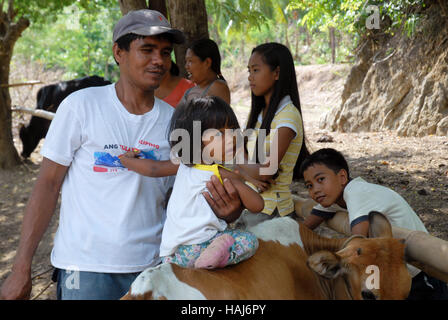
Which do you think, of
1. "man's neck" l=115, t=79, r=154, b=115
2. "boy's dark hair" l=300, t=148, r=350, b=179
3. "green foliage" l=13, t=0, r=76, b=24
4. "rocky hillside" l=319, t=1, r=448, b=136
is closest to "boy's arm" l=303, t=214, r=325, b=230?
"boy's dark hair" l=300, t=148, r=350, b=179

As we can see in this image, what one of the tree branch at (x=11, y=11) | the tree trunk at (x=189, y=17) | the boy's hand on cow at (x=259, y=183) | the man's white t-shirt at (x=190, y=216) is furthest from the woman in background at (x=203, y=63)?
the tree branch at (x=11, y=11)

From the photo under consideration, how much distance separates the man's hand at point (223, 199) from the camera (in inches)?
73.4

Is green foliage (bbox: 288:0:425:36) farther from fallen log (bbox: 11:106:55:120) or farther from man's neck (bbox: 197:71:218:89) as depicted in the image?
fallen log (bbox: 11:106:55:120)

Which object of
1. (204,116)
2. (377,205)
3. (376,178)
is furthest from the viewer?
(376,178)

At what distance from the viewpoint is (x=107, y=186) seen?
204 cm

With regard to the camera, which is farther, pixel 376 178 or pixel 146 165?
pixel 376 178

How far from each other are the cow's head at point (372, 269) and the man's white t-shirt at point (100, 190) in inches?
32.5

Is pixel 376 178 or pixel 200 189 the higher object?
pixel 200 189

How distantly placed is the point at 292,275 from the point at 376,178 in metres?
4.19

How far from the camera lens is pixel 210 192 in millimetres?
1905

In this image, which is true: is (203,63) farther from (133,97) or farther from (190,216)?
(190,216)

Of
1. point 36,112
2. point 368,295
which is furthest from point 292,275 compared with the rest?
point 36,112

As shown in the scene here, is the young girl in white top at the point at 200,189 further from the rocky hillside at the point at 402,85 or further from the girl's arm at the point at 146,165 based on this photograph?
the rocky hillside at the point at 402,85
